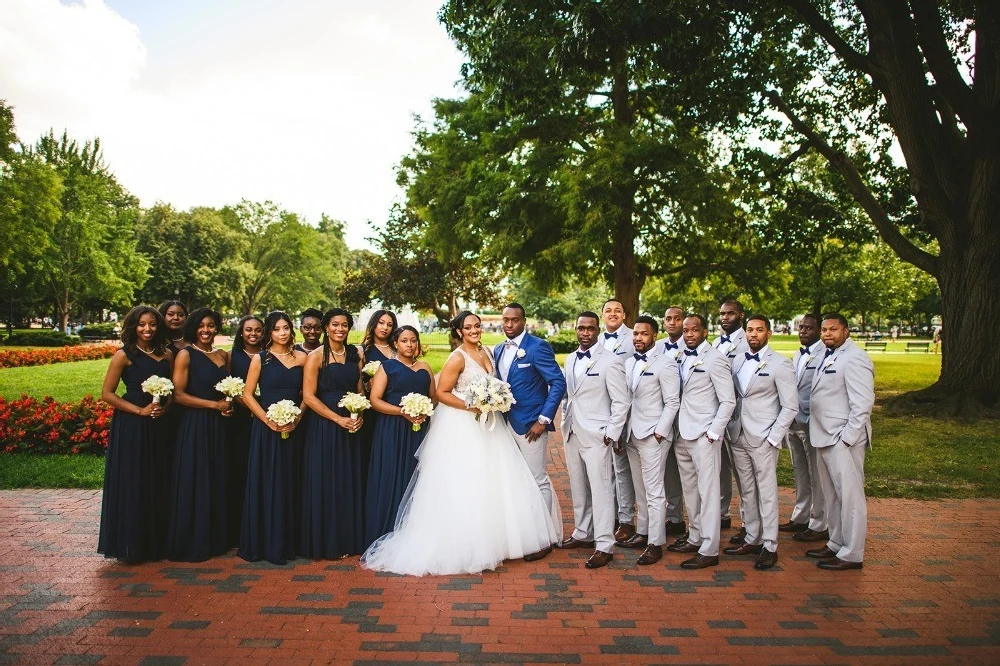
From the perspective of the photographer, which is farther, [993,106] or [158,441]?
[993,106]

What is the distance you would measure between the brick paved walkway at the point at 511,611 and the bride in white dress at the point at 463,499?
0.19 metres

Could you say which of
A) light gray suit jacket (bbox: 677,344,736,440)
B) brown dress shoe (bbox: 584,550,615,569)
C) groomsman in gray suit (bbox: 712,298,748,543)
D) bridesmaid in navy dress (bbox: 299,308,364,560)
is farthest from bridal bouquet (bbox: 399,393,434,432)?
groomsman in gray suit (bbox: 712,298,748,543)

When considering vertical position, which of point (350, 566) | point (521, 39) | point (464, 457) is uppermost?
point (521, 39)

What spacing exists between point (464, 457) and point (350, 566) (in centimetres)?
136

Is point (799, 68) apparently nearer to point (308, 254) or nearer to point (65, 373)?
point (65, 373)

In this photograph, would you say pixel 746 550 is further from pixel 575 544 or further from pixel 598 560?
pixel 575 544

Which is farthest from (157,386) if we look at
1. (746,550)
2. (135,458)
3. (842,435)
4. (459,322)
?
(842,435)

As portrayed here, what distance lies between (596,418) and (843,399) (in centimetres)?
221

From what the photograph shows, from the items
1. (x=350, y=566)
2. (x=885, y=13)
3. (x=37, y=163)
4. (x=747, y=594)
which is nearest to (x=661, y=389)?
(x=747, y=594)

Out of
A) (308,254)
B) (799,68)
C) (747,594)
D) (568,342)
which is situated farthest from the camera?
(308,254)

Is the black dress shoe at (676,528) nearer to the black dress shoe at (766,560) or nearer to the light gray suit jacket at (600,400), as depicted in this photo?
the black dress shoe at (766,560)

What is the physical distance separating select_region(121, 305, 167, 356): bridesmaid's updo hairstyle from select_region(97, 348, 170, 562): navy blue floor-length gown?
9 centimetres

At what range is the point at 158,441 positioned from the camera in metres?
5.99

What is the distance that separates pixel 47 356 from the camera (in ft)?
79.7
